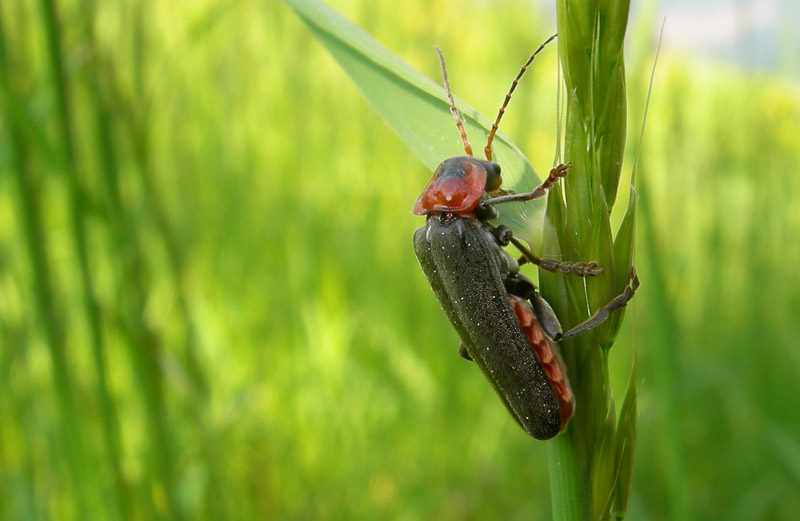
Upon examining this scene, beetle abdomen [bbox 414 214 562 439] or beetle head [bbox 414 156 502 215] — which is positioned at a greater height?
beetle head [bbox 414 156 502 215]

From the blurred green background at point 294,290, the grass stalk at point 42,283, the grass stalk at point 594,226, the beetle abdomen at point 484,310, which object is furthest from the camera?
the blurred green background at point 294,290

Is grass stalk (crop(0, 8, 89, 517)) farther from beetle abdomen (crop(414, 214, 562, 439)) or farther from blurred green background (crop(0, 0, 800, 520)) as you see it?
beetle abdomen (crop(414, 214, 562, 439))

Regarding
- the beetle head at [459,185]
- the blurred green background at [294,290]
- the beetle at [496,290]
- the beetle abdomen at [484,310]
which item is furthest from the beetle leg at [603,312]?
the beetle head at [459,185]

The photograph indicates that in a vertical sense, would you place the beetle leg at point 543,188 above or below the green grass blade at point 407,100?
below

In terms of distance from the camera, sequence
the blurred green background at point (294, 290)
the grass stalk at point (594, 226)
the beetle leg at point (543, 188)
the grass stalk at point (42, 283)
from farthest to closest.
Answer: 1. the blurred green background at point (294, 290)
2. the grass stalk at point (42, 283)
3. the beetle leg at point (543, 188)
4. the grass stalk at point (594, 226)

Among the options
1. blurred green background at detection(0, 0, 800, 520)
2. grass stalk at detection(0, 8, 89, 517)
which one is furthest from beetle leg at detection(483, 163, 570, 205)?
grass stalk at detection(0, 8, 89, 517)

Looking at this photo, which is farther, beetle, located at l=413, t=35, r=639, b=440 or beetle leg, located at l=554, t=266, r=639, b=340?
beetle, located at l=413, t=35, r=639, b=440

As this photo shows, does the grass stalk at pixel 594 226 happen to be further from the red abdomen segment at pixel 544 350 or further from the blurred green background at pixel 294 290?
the blurred green background at pixel 294 290

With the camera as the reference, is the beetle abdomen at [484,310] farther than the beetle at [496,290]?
Yes
